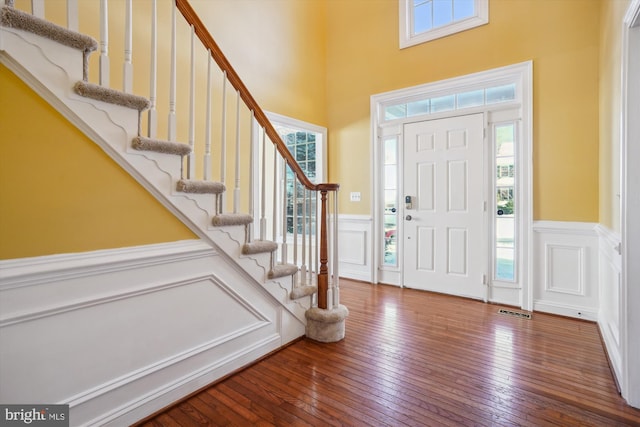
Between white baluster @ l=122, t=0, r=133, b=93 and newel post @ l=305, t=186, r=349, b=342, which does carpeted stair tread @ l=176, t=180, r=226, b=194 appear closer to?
white baluster @ l=122, t=0, r=133, b=93

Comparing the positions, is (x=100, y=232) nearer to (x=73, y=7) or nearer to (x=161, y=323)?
(x=161, y=323)

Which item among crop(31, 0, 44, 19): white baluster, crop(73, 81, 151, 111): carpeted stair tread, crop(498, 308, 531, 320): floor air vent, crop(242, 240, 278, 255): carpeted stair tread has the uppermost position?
crop(31, 0, 44, 19): white baluster

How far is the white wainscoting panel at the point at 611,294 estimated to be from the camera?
6.67 ft

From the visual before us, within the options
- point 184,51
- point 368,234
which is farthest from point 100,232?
point 368,234

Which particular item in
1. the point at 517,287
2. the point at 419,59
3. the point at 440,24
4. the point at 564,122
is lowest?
the point at 517,287

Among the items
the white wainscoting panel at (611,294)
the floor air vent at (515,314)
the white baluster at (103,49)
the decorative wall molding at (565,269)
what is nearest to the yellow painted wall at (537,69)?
the decorative wall molding at (565,269)

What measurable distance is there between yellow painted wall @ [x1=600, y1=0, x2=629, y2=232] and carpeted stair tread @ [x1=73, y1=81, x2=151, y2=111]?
266 centimetres

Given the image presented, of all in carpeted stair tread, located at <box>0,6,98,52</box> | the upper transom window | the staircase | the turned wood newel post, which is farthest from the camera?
the upper transom window

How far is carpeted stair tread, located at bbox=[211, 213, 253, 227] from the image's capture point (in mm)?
1884

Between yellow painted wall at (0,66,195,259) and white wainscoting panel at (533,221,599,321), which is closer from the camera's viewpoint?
yellow painted wall at (0,66,195,259)

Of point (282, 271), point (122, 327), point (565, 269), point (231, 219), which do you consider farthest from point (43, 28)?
point (565, 269)

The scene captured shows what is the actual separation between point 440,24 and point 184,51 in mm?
2816

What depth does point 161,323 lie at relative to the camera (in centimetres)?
171

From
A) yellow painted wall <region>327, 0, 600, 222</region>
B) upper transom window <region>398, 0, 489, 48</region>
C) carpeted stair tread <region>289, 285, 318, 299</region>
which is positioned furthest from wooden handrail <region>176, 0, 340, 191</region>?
upper transom window <region>398, 0, 489, 48</region>
